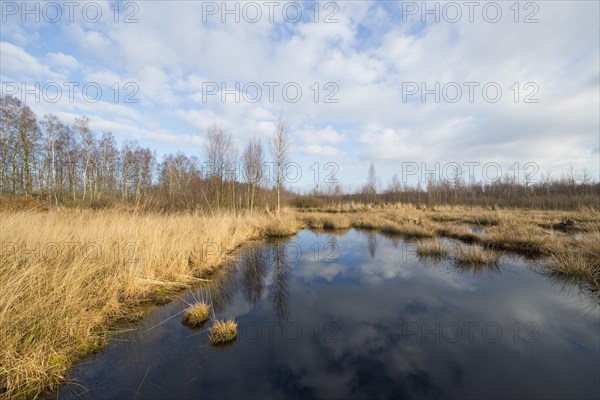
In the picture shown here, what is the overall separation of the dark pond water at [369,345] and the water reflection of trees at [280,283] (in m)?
0.04

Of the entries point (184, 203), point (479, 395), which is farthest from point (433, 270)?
point (184, 203)

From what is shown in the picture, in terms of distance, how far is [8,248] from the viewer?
161 inches

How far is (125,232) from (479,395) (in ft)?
23.8

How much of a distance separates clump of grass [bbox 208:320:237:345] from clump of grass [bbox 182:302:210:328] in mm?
521

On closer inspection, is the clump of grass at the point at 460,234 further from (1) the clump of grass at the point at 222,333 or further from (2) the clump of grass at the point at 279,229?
(1) the clump of grass at the point at 222,333

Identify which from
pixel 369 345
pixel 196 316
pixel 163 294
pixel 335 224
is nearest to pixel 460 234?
pixel 335 224

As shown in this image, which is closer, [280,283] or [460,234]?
[280,283]

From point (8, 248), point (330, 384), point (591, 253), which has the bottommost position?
point (330, 384)

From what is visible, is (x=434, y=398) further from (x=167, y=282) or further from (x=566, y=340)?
(x=167, y=282)

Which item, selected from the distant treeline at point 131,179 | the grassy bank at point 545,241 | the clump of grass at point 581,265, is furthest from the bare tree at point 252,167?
the clump of grass at point 581,265

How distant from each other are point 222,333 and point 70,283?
2.43 meters

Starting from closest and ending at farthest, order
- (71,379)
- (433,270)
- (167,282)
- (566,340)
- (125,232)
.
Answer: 1. (71,379)
2. (566,340)
3. (167,282)
4. (125,232)
5. (433,270)

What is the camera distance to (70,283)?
11.6 feet

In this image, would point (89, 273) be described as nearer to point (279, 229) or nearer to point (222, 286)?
point (222, 286)
